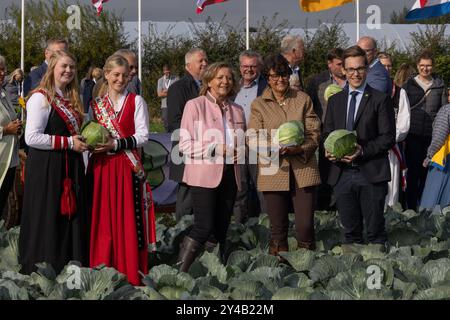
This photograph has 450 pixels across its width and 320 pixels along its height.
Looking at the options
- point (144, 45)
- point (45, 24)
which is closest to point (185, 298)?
point (144, 45)

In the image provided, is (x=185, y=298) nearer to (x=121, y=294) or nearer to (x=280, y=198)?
(x=121, y=294)

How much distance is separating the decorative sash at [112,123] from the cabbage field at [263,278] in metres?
0.81

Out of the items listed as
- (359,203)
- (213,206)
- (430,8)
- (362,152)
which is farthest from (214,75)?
(430,8)

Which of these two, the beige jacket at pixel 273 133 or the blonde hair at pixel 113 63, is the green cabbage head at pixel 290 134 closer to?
the beige jacket at pixel 273 133

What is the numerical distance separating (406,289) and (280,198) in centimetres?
176

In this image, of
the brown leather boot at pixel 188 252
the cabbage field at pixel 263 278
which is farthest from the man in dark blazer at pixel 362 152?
the brown leather boot at pixel 188 252

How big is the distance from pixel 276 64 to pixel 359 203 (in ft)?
4.04

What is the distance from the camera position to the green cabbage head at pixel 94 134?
7102mm

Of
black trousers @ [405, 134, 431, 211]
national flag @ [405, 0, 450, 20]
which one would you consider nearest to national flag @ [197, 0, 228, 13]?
national flag @ [405, 0, 450, 20]

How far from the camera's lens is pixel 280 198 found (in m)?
7.88

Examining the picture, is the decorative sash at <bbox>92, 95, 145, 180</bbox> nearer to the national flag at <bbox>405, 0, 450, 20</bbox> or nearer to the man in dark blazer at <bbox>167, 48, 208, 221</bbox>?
the man in dark blazer at <bbox>167, 48, 208, 221</bbox>

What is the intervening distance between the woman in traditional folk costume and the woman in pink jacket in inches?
31.1

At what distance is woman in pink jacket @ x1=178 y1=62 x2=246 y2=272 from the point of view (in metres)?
7.40

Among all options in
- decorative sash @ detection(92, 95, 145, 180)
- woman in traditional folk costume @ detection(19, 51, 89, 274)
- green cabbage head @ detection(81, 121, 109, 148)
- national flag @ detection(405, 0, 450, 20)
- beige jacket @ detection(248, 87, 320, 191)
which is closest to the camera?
green cabbage head @ detection(81, 121, 109, 148)
